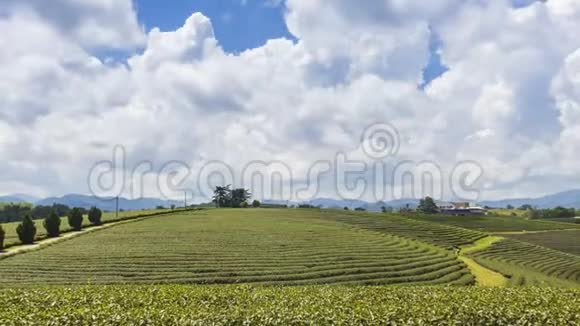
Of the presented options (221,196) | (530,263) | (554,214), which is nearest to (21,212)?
(221,196)

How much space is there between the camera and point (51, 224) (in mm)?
59031

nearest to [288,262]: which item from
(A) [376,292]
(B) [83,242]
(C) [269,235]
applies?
(C) [269,235]

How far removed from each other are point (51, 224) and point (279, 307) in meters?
52.9

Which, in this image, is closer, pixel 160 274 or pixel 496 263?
pixel 160 274

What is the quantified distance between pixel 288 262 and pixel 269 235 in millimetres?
15880

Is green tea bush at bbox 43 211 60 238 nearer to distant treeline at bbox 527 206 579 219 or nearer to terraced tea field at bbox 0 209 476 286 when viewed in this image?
terraced tea field at bbox 0 209 476 286

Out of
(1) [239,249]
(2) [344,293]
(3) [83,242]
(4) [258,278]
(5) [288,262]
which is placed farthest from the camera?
(3) [83,242]

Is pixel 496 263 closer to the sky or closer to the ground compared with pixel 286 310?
closer to the ground

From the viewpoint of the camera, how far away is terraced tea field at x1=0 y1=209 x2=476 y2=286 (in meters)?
31.1

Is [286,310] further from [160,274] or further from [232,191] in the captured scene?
[232,191]

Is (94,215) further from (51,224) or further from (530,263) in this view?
(530,263)

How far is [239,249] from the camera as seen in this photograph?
4219cm

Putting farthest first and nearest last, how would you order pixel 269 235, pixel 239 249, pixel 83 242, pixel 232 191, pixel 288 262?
pixel 232 191 → pixel 269 235 → pixel 83 242 → pixel 239 249 → pixel 288 262

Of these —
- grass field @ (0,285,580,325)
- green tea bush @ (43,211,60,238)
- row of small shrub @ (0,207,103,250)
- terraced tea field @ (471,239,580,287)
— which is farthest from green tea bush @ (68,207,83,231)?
grass field @ (0,285,580,325)
